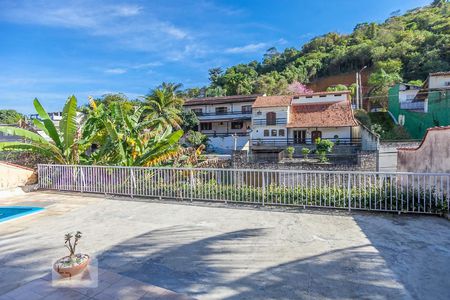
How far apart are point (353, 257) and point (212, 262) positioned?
219 centimetres

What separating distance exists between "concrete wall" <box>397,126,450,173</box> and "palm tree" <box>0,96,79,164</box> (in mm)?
11194

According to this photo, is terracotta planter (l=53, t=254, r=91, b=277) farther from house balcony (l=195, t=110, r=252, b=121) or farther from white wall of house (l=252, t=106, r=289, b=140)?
house balcony (l=195, t=110, r=252, b=121)

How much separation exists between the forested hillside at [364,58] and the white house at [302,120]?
Answer: 632 inches

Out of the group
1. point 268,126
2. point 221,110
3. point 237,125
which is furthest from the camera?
point 221,110

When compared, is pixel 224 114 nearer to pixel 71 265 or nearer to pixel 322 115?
pixel 322 115

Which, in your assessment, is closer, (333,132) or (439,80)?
(439,80)

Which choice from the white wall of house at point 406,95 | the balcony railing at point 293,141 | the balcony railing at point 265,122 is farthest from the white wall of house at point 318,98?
the white wall of house at point 406,95

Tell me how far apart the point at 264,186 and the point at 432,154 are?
4744 millimetres

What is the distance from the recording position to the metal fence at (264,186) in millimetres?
6516

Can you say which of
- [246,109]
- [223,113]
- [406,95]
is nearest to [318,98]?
[406,95]

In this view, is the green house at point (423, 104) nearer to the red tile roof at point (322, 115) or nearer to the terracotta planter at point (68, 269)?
the red tile roof at point (322, 115)

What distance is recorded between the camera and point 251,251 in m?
4.52

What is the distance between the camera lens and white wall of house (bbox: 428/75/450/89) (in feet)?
83.2

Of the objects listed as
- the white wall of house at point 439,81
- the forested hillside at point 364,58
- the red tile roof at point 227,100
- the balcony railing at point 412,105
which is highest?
the forested hillside at point 364,58
